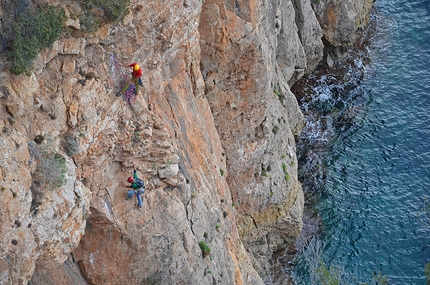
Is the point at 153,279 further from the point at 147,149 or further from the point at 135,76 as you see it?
the point at 135,76

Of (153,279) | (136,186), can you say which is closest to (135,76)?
(136,186)

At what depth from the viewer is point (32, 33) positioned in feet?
57.9

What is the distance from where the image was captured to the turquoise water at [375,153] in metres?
37.6

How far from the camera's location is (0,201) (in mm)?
16500

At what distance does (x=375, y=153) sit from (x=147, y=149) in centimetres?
2609

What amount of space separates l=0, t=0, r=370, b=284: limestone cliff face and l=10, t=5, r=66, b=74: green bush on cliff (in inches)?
15.6

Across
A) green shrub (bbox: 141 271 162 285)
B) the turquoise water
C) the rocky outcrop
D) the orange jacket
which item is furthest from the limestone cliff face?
the rocky outcrop

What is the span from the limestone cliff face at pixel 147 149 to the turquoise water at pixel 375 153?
6.99 metres

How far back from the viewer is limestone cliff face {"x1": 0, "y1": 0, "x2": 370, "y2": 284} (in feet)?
58.6

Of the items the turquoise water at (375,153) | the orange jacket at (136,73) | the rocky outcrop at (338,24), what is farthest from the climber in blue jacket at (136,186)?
the rocky outcrop at (338,24)

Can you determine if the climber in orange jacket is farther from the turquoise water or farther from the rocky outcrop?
the rocky outcrop

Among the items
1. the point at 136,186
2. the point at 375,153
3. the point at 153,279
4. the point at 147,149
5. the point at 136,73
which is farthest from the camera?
the point at 375,153

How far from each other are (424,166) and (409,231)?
20.6 ft

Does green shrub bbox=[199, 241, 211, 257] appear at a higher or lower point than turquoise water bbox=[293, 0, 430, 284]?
higher
